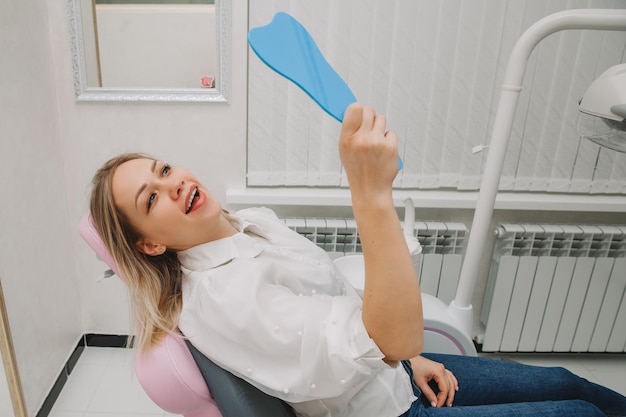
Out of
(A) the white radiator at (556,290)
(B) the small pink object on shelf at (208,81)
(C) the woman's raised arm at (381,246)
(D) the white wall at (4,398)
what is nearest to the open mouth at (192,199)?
(C) the woman's raised arm at (381,246)

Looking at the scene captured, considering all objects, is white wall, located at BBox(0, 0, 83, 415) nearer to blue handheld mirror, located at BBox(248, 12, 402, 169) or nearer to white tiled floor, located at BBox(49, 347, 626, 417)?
white tiled floor, located at BBox(49, 347, 626, 417)

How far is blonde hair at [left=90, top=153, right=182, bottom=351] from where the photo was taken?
101 cm

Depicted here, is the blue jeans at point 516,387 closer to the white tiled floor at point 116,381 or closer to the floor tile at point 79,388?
the white tiled floor at point 116,381

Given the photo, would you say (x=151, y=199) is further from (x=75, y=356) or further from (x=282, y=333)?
(x=75, y=356)

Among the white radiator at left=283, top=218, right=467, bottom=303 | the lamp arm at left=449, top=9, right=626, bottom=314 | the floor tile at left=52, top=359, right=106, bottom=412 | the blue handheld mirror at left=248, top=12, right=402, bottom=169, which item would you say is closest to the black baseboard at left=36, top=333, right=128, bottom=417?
the floor tile at left=52, top=359, right=106, bottom=412

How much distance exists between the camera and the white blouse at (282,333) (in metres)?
0.84

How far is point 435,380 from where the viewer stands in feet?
4.18

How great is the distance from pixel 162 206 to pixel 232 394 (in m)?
0.41

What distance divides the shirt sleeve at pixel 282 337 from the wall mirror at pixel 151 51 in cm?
121

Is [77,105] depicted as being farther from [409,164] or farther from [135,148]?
[409,164]

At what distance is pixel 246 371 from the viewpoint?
90cm

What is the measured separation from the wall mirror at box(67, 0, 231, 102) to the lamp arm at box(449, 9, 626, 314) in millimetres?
1053

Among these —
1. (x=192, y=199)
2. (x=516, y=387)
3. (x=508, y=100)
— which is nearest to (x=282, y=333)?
(x=192, y=199)

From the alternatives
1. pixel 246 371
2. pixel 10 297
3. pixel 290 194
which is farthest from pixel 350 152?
pixel 10 297
